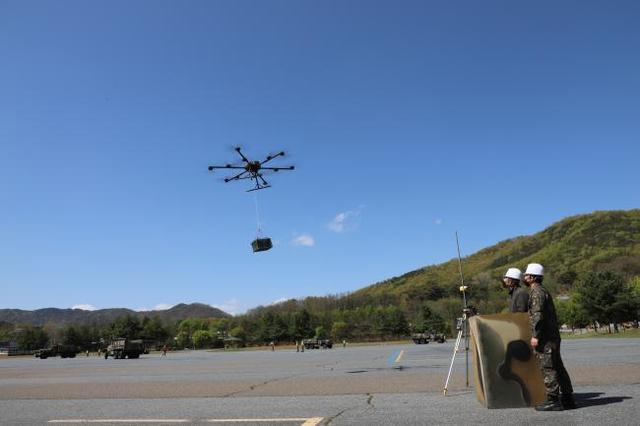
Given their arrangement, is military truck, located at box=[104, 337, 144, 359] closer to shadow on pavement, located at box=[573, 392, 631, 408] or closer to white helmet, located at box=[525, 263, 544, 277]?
shadow on pavement, located at box=[573, 392, 631, 408]

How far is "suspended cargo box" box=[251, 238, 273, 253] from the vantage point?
22719 millimetres

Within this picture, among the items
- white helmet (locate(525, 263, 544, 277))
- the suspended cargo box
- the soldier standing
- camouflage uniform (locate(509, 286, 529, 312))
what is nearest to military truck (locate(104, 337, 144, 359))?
the suspended cargo box

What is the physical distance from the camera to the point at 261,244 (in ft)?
74.9

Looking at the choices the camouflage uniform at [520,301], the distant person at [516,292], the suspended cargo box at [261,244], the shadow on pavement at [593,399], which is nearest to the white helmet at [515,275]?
the distant person at [516,292]

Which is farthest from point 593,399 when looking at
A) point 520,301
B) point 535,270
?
point 535,270

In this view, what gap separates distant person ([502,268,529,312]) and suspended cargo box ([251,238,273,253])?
48.6 ft

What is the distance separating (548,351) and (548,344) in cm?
10

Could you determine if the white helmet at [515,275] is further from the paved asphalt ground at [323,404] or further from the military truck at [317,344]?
the military truck at [317,344]

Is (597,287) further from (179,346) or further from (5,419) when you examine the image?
(179,346)

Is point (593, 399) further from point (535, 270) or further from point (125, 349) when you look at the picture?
point (125, 349)

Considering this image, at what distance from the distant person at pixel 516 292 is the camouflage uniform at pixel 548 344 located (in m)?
0.76

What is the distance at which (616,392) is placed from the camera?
8.31 m

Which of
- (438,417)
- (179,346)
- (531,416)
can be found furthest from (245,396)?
(179,346)

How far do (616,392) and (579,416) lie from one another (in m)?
2.38
